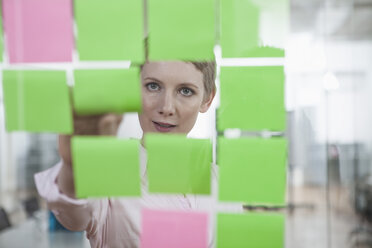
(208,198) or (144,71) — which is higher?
(144,71)

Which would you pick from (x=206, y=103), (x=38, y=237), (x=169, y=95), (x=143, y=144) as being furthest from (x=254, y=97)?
(x=38, y=237)

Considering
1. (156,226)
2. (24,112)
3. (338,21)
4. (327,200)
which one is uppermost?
(338,21)

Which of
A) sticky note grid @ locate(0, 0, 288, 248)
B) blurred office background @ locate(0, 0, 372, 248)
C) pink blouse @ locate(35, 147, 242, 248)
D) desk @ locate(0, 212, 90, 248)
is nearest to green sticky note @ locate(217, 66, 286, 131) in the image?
sticky note grid @ locate(0, 0, 288, 248)

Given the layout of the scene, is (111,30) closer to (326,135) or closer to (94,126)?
(94,126)

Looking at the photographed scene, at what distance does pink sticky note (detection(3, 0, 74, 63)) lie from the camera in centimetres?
88

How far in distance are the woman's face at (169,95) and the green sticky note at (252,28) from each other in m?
0.12

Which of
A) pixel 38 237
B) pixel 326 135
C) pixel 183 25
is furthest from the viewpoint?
pixel 326 135

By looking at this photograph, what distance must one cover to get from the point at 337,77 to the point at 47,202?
4.88 feet

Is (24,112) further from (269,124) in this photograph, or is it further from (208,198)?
(269,124)

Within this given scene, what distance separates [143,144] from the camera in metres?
0.88

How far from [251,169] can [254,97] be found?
20 centimetres

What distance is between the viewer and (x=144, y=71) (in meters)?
0.87

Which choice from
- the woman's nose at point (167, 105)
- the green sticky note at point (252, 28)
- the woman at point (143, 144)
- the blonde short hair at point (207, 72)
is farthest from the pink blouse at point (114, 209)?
the green sticky note at point (252, 28)

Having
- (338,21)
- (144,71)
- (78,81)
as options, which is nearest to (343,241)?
(338,21)
